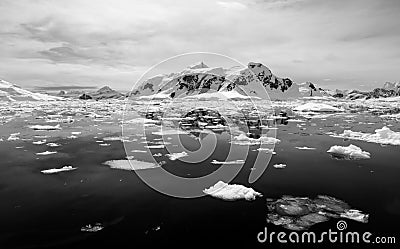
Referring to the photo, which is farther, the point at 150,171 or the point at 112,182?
the point at 150,171

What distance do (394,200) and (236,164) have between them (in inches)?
232

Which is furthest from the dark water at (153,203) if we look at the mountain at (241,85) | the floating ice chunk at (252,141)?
the mountain at (241,85)

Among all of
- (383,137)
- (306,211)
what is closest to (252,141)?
(383,137)

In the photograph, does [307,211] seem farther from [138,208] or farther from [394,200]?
[138,208]

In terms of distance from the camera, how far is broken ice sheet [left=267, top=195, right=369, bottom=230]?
7.32 m

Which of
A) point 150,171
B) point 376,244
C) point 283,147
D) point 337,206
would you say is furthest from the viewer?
point 283,147

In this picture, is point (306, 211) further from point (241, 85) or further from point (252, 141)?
point (241, 85)

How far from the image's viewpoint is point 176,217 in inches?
302

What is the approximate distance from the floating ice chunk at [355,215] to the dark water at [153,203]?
159mm

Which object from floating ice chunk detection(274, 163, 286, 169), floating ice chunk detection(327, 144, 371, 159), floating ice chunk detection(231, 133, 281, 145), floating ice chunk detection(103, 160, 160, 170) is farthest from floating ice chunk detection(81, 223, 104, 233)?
floating ice chunk detection(327, 144, 371, 159)

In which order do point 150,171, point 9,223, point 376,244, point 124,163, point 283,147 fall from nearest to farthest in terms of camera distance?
point 376,244, point 9,223, point 150,171, point 124,163, point 283,147

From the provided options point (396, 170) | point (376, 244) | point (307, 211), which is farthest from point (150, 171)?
point (396, 170)

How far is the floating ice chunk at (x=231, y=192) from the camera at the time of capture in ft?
29.0

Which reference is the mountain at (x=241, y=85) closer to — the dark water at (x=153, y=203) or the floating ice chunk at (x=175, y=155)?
the floating ice chunk at (x=175, y=155)
